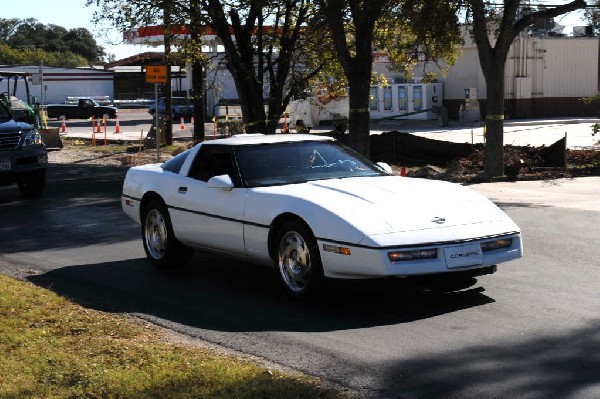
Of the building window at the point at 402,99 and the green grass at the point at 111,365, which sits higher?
the building window at the point at 402,99

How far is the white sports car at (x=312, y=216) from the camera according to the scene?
7.84 meters

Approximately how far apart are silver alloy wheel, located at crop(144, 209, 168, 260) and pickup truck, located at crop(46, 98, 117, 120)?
53.3m

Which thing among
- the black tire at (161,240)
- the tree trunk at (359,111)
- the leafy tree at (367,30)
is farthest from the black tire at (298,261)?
the tree trunk at (359,111)

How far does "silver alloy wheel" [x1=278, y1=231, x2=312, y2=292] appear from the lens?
836 centimetres

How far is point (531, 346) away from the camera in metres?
6.86

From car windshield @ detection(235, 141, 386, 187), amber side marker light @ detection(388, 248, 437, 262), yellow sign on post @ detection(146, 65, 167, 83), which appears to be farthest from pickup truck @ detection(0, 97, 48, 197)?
amber side marker light @ detection(388, 248, 437, 262)

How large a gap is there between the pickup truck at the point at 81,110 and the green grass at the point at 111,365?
56087 millimetres

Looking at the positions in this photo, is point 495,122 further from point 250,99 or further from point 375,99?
point 375,99

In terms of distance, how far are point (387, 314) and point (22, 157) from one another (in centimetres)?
1094

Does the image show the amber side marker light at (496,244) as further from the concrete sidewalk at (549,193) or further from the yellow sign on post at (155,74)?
the yellow sign on post at (155,74)

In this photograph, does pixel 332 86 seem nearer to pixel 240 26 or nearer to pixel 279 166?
pixel 240 26

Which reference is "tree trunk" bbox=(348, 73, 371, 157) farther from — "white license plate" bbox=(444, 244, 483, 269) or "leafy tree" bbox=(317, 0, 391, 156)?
"white license plate" bbox=(444, 244, 483, 269)

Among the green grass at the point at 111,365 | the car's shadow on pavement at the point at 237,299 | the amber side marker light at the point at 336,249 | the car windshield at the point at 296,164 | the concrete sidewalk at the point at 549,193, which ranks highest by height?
the car windshield at the point at 296,164

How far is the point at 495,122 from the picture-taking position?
20969mm
